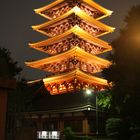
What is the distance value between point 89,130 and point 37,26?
26272mm

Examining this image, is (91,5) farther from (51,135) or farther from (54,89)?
(51,135)

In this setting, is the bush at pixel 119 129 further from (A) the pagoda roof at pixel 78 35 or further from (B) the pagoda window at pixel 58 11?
(B) the pagoda window at pixel 58 11

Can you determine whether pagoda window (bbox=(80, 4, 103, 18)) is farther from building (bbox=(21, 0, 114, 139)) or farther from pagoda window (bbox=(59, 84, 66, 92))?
pagoda window (bbox=(59, 84, 66, 92))

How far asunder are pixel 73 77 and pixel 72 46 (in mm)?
7380

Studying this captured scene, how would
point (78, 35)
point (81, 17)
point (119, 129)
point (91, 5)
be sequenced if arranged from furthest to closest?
point (91, 5), point (81, 17), point (78, 35), point (119, 129)

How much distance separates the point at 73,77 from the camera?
46.2m

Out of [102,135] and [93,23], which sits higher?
[93,23]

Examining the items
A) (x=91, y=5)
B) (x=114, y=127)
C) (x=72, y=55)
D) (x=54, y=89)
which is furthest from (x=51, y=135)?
(x=91, y=5)

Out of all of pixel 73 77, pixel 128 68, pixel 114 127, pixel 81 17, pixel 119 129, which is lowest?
pixel 119 129

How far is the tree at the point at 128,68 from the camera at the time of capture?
17930 millimetres

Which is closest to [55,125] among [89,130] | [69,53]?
[89,130]

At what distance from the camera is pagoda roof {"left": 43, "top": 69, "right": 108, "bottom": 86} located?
45825mm

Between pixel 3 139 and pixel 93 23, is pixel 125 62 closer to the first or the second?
pixel 3 139

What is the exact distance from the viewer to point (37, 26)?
54.4 metres
